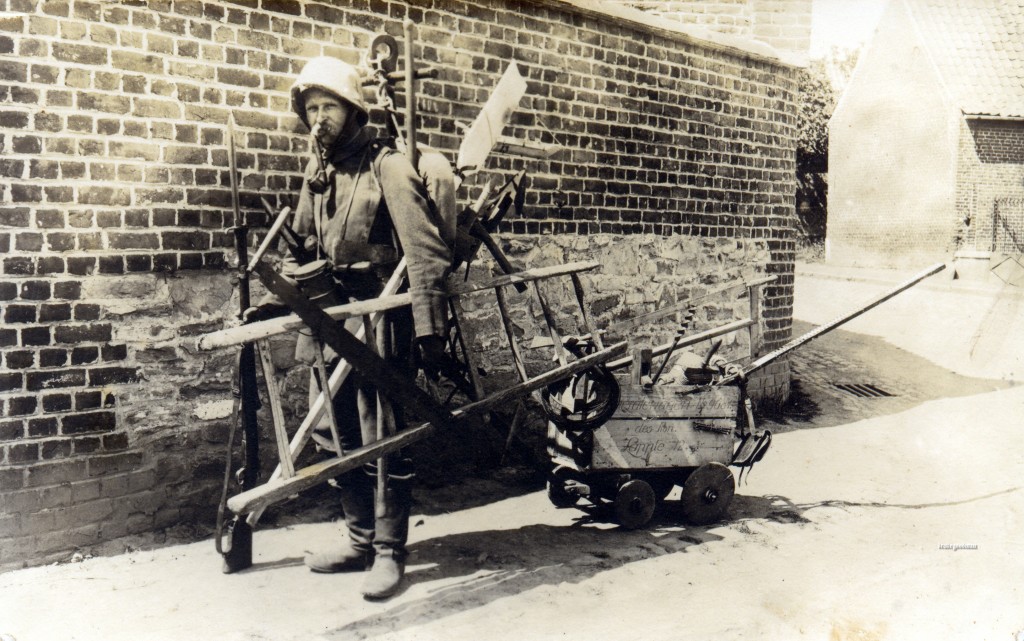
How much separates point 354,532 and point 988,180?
28.9 ft

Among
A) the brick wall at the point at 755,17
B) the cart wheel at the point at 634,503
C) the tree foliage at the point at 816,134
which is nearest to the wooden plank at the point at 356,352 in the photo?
the cart wheel at the point at 634,503

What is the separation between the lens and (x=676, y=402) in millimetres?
4172

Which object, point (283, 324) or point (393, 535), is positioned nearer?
point (283, 324)

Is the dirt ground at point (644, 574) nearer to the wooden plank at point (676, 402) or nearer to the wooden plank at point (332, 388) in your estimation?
the wooden plank at point (332, 388)

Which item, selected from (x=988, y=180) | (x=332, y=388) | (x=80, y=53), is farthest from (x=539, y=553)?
(x=988, y=180)

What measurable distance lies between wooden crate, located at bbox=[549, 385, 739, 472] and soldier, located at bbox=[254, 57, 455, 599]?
121 centimetres

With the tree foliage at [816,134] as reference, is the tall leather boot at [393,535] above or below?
below

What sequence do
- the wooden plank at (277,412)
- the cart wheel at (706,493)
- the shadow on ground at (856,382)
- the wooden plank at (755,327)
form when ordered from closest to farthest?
the wooden plank at (277,412) < the cart wheel at (706,493) < the wooden plank at (755,327) < the shadow on ground at (856,382)

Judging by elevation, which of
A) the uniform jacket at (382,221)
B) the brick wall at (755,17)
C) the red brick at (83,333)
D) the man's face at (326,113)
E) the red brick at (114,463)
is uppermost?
the brick wall at (755,17)

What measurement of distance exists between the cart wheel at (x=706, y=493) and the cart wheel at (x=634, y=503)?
251mm

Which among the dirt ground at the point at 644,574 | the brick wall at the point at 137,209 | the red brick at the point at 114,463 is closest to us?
the dirt ground at the point at 644,574

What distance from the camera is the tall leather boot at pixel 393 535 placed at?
10.7 feet

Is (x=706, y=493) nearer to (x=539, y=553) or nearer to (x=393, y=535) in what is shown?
(x=539, y=553)

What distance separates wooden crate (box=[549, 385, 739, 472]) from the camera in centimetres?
403
